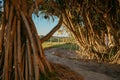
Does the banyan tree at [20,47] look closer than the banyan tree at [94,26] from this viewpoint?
Yes

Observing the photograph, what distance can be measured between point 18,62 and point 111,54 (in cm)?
593

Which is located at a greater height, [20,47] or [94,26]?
[94,26]

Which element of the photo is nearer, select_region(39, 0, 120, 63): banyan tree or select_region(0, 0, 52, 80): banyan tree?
select_region(0, 0, 52, 80): banyan tree

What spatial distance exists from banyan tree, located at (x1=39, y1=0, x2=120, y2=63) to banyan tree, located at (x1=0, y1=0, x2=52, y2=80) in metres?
3.86

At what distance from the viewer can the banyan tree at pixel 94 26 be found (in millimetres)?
7504

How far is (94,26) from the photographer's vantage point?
881 cm

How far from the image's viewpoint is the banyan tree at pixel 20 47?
10.7 ft

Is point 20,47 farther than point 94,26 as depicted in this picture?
No

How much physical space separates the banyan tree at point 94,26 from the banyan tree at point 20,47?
152 inches

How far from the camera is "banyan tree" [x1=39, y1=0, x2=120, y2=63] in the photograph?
7.50 m

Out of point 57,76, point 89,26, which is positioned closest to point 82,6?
point 89,26

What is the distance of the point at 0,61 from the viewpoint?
135 inches

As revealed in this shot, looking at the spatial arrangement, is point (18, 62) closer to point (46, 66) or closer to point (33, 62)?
point (33, 62)

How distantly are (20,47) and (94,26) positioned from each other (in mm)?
5670
